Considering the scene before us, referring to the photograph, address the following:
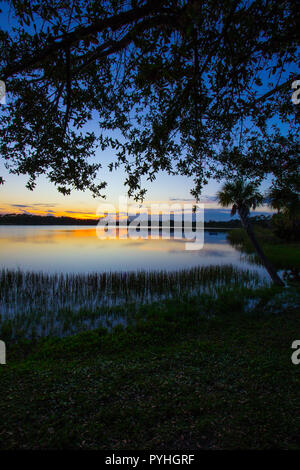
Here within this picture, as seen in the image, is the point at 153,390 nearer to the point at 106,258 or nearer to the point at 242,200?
the point at 242,200

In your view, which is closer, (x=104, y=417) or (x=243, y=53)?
(x=104, y=417)

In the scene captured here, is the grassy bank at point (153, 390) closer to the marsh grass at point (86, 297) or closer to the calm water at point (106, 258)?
the marsh grass at point (86, 297)

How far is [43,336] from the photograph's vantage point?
8.52 metres

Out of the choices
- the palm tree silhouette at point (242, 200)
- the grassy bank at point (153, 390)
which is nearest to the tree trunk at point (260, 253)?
the palm tree silhouette at point (242, 200)

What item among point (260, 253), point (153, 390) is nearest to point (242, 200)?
point (260, 253)

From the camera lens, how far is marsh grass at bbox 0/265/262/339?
32.2 feet

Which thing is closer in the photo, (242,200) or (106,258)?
(242,200)

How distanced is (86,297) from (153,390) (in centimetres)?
976

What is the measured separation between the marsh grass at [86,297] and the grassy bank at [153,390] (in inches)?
73.9

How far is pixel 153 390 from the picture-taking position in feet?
14.7

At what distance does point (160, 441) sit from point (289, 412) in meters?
2.22

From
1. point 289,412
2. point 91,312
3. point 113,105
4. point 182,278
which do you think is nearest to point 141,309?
point 91,312
